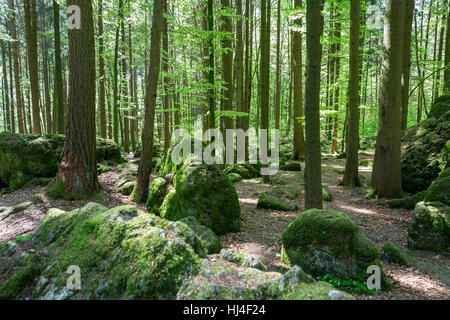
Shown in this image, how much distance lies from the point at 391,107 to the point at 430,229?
417cm

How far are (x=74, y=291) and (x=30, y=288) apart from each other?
2.07ft

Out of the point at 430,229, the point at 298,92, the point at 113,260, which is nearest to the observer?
the point at 113,260

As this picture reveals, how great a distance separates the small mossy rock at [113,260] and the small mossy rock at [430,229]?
413cm

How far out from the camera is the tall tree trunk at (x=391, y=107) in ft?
24.3

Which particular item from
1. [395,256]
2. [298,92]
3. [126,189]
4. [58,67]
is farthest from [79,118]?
[298,92]

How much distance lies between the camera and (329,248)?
371cm

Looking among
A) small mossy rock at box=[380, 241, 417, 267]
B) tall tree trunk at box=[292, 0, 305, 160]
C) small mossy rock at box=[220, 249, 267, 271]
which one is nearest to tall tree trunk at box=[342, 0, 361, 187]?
tall tree trunk at box=[292, 0, 305, 160]

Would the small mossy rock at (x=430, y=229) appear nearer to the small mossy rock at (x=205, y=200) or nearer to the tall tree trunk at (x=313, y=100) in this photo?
the tall tree trunk at (x=313, y=100)

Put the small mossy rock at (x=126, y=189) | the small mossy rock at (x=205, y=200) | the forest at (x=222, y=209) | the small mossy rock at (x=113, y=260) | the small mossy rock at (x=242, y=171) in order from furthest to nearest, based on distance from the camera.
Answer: the small mossy rock at (x=242, y=171) < the small mossy rock at (x=126, y=189) < the small mossy rock at (x=205, y=200) < the forest at (x=222, y=209) < the small mossy rock at (x=113, y=260)

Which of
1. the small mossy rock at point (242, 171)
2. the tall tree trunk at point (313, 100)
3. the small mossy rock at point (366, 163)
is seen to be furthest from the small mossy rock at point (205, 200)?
the small mossy rock at point (366, 163)

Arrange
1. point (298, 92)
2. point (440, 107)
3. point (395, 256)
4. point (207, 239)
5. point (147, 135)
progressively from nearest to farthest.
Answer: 1. point (395, 256)
2. point (207, 239)
3. point (147, 135)
4. point (440, 107)
5. point (298, 92)

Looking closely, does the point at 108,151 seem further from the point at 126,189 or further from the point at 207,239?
the point at 207,239
